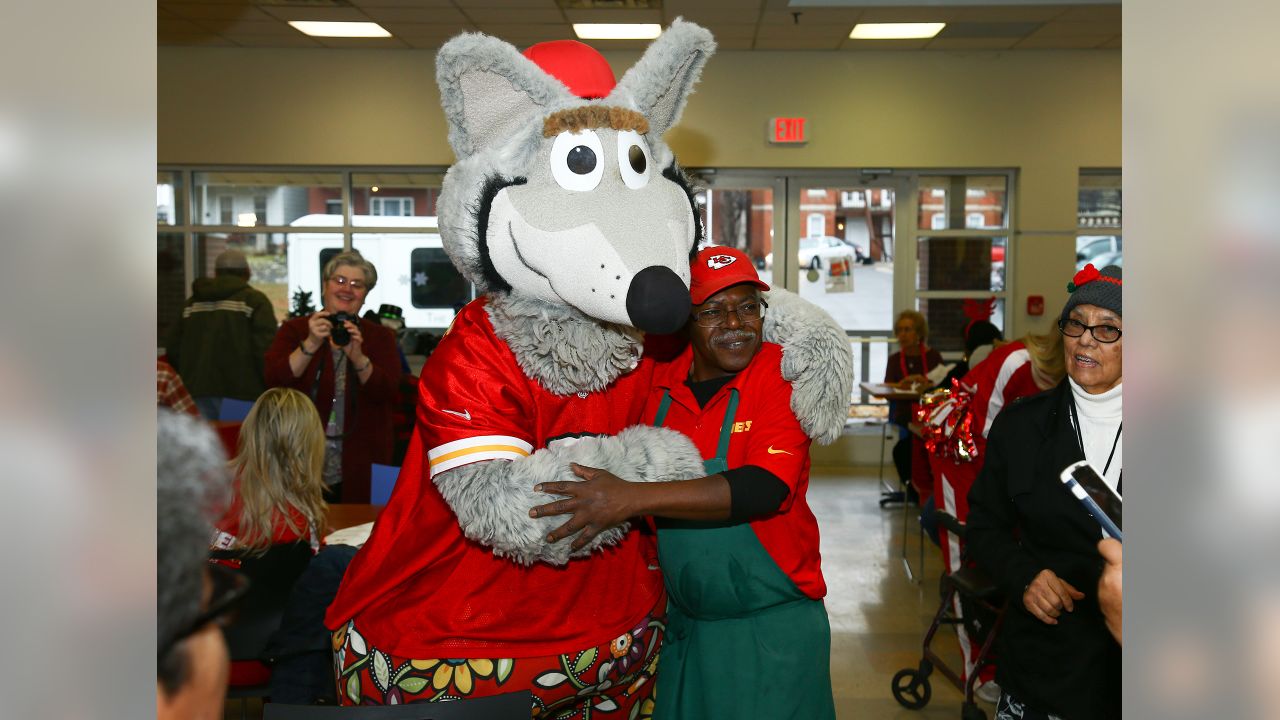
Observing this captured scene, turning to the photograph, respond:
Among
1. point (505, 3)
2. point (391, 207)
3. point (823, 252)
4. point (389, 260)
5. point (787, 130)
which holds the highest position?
point (505, 3)

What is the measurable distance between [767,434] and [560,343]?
405mm

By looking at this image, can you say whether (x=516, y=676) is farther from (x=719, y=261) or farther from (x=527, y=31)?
(x=527, y=31)

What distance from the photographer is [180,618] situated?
1.68ft

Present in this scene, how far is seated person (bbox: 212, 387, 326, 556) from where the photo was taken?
8.43 ft

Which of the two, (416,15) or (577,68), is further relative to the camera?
(416,15)

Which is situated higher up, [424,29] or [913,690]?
[424,29]

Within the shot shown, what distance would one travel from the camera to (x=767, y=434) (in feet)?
5.45

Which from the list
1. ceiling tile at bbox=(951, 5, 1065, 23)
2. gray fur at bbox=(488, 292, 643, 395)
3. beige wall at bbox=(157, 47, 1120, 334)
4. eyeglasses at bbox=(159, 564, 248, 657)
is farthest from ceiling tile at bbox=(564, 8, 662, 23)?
eyeglasses at bbox=(159, 564, 248, 657)

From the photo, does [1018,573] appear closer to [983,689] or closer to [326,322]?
[983,689]

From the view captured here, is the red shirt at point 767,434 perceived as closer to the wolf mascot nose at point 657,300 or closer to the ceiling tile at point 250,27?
the wolf mascot nose at point 657,300

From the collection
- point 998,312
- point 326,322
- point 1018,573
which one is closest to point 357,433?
point 326,322

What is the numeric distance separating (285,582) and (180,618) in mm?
2045

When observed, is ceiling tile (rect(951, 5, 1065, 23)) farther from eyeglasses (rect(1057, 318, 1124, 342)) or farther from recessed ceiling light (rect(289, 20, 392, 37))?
eyeglasses (rect(1057, 318, 1124, 342))

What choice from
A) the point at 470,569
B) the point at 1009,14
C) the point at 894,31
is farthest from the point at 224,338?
the point at 1009,14
